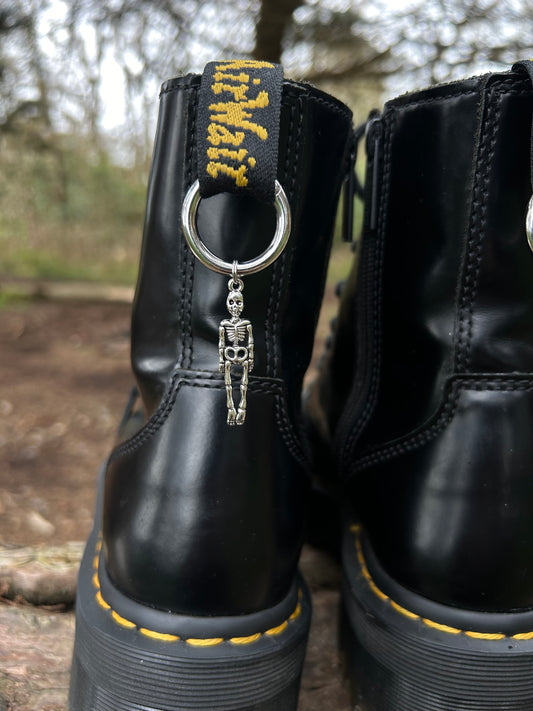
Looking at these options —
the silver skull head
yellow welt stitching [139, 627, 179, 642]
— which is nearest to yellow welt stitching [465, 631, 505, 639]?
yellow welt stitching [139, 627, 179, 642]

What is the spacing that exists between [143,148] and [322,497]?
11.3 feet

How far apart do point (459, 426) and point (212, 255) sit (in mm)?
318

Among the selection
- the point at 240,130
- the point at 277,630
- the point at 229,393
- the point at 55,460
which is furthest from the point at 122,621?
the point at 55,460

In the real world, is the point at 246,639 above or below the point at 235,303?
below

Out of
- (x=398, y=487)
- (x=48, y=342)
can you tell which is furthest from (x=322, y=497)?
(x=48, y=342)

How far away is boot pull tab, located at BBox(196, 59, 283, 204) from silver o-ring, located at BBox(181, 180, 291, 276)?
0.09 feet

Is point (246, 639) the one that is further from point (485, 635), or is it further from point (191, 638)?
point (485, 635)

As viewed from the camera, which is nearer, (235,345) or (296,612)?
(235,345)

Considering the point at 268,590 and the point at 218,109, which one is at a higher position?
the point at 218,109

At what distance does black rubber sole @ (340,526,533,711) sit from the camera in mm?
587

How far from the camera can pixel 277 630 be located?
62 centimetres

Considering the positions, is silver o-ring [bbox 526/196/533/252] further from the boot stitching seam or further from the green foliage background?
the green foliage background

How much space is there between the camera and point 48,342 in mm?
2717

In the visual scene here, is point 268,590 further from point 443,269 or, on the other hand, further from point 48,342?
point 48,342
